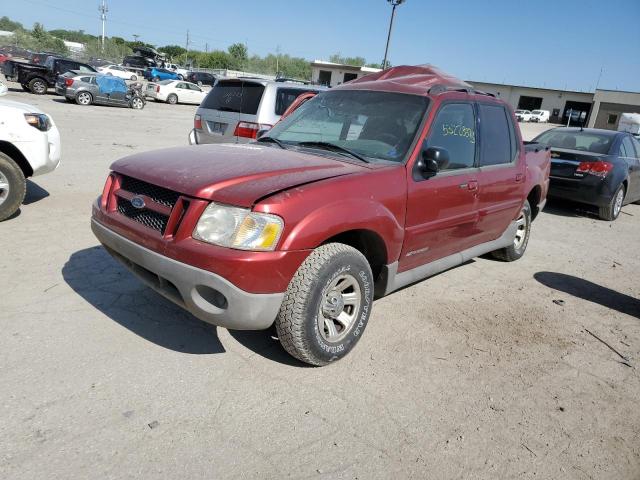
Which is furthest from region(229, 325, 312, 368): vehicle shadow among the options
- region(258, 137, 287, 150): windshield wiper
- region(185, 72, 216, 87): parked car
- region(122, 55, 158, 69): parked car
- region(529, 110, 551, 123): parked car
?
region(529, 110, 551, 123): parked car

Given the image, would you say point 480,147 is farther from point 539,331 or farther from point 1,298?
point 1,298

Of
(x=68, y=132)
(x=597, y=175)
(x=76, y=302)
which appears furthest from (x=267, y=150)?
(x=68, y=132)

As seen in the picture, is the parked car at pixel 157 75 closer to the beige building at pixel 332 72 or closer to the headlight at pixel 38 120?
the beige building at pixel 332 72

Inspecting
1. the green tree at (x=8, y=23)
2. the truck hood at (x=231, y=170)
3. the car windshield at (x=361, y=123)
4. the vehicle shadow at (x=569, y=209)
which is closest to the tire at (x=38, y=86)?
the vehicle shadow at (x=569, y=209)

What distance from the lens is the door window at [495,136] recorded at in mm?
4582

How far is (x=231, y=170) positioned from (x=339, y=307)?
1.12 metres

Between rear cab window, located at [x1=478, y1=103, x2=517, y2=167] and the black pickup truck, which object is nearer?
rear cab window, located at [x1=478, y1=103, x2=517, y2=167]

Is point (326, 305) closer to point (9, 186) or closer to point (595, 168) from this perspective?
point (9, 186)

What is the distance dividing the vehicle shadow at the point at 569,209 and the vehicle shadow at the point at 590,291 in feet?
13.7

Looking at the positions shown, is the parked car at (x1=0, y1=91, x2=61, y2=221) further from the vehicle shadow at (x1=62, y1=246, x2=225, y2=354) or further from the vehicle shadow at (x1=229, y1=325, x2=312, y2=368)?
the vehicle shadow at (x1=229, y1=325, x2=312, y2=368)

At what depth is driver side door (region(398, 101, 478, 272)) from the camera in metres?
3.74

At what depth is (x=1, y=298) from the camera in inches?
150

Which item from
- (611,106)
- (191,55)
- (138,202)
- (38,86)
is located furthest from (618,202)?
(191,55)

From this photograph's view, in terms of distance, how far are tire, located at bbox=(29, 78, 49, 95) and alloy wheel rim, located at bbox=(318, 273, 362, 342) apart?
24.9m
